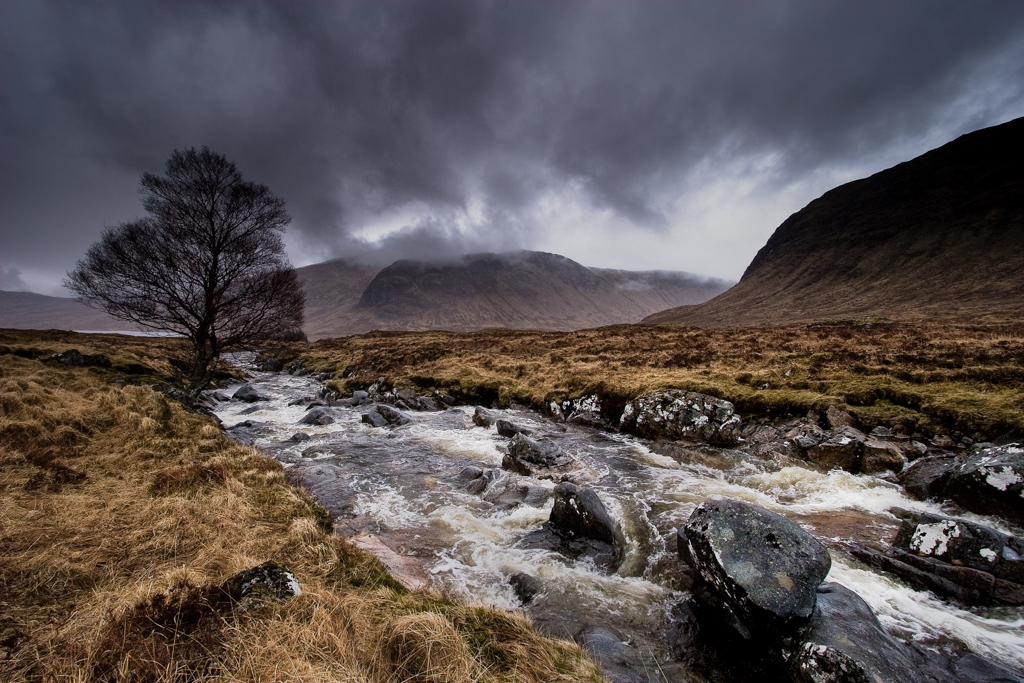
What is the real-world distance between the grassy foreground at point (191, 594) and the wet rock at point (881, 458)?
10.9 m

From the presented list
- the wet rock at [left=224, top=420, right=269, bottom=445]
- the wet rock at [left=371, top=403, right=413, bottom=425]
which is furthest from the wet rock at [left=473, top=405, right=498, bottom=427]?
the wet rock at [left=224, top=420, right=269, bottom=445]

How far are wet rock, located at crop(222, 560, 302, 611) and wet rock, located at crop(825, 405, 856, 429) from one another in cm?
1475

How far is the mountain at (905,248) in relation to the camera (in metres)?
84.9

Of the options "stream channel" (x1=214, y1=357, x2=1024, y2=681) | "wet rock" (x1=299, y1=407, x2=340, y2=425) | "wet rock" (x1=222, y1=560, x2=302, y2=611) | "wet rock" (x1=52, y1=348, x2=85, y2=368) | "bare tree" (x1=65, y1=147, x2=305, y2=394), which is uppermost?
"bare tree" (x1=65, y1=147, x2=305, y2=394)

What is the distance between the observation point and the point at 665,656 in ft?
17.5

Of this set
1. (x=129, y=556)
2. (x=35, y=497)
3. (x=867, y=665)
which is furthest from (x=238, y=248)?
(x=867, y=665)

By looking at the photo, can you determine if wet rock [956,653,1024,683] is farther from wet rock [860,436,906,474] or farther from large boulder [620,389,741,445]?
large boulder [620,389,741,445]

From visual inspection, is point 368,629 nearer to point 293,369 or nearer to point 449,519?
point 449,519

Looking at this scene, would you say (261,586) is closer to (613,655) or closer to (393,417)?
(613,655)

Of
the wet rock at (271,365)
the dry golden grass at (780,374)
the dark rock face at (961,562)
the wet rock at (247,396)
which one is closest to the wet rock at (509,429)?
the dry golden grass at (780,374)

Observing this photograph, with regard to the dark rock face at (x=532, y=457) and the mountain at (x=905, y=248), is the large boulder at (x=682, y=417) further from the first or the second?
the mountain at (x=905, y=248)

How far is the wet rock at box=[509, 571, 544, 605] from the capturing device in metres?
6.65

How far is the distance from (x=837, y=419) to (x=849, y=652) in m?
9.98

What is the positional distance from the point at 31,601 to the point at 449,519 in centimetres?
656
